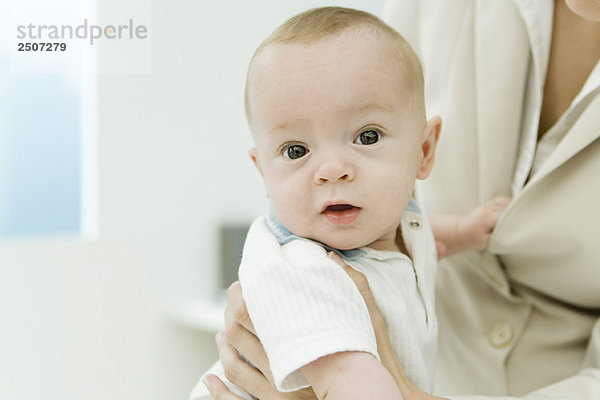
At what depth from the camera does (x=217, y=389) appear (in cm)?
70

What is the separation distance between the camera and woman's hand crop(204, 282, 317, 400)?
2.12ft

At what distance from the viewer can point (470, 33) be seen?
0.97m

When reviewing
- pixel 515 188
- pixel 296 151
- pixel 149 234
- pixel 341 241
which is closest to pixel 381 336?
pixel 341 241

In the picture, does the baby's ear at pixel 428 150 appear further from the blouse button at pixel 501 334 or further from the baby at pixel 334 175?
the blouse button at pixel 501 334

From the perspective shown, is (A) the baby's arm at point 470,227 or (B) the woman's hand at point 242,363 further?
(A) the baby's arm at point 470,227

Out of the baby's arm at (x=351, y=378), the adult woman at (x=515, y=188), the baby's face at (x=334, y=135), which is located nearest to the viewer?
the baby's arm at (x=351, y=378)

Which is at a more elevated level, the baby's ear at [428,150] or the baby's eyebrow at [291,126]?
the baby's eyebrow at [291,126]

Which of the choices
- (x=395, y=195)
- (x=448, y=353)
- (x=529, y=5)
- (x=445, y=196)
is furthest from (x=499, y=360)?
(x=529, y=5)

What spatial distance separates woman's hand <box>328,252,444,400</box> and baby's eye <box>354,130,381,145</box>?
119mm

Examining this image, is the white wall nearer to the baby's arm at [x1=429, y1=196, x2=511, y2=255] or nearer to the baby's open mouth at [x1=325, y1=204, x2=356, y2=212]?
the baby's arm at [x1=429, y1=196, x2=511, y2=255]

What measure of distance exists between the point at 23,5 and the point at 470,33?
1284 millimetres

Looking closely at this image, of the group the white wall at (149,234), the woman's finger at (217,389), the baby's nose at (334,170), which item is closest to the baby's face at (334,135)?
the baby's nose at (334,170)

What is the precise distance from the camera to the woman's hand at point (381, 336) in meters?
0.60

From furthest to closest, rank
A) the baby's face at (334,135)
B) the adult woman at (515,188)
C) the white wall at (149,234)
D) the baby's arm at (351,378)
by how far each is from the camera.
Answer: the white wall at (149,234) < the adult woman at (515,188) < the baby's face at (334,135) < the baby's arm at (351,378)
